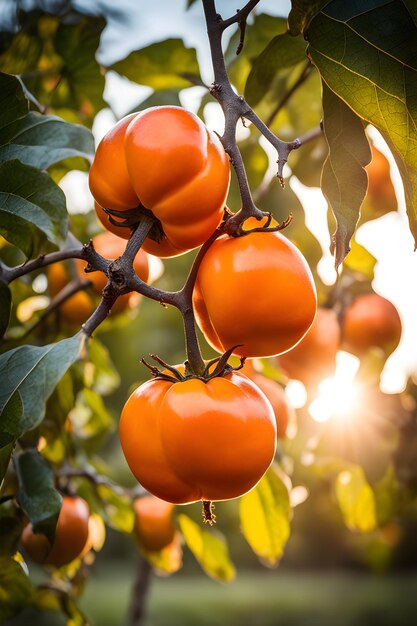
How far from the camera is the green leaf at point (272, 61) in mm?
756

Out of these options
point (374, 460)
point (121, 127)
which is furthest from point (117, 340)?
point (121, 127)

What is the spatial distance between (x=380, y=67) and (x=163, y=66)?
1.63 feet

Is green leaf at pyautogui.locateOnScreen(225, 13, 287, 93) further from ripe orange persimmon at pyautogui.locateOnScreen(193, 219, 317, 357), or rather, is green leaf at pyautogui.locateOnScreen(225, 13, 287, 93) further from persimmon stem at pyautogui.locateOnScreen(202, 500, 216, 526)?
persimmon stem at pyautogui.locateOnScreen(202, 500, 216, 526)

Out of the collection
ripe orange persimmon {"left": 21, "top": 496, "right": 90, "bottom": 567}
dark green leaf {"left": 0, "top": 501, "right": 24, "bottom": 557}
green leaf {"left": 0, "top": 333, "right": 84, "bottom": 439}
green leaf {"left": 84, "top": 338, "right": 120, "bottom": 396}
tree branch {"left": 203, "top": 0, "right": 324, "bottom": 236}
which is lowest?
green leaf {"left": 84, "top": 338, "right": 120, "bottom": 396}

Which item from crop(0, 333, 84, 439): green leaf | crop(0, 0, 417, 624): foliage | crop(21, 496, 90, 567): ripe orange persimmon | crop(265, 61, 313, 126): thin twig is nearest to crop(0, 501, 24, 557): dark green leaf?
crop(0, 0, 417, 624): foliage

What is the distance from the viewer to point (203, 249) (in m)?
0.61

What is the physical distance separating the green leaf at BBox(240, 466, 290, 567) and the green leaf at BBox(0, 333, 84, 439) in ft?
1.56

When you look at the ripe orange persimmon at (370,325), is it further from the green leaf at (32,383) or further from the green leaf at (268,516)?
the green leaf at (32,383)

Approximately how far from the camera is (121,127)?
0.59 metres

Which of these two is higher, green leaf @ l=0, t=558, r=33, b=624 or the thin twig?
the thin twig

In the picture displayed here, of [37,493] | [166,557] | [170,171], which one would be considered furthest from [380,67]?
[166,557]

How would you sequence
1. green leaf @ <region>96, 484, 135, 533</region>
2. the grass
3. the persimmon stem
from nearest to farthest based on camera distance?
the persimmon stem → green leaf @ <region>96, 484, 135, 533</region> → the grass

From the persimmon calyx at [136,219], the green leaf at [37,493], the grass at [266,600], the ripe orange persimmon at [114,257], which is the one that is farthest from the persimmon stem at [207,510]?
the grass at [266,600]

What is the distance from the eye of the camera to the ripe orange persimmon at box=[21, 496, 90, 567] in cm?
93
